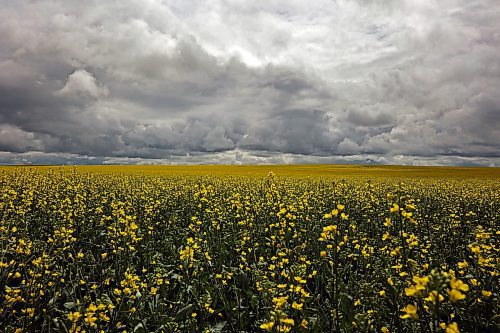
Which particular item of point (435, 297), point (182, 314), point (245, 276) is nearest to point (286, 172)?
point (245, 276)

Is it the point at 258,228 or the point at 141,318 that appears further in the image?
the point at 258,228

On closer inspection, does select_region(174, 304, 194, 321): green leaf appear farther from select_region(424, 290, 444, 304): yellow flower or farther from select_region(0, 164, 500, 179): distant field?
select_region(0, 164, 500, 179): distant field

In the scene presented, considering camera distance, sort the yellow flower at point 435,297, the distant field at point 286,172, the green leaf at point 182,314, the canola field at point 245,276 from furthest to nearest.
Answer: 1. the distant field at point 286,172
2. the green leaf at point 182,314
3. the canola field at point 245,276
4. the yellow flower at point 435,297

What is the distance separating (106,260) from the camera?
723cm

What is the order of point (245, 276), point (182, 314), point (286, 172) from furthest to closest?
point (286, 172), point (245, 276), point (182, 314)

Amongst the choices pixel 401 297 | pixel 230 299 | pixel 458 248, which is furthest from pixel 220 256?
pixel 458 248

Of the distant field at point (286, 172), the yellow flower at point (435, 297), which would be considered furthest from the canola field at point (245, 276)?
the distant field at point (286, 172)

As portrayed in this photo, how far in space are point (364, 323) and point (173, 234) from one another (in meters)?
6.92

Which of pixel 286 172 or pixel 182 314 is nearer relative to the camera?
pixel 182 314

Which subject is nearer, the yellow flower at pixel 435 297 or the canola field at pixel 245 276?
the yellow flower at pixel 435 297

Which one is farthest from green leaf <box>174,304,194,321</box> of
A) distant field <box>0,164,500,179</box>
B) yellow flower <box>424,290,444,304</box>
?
distant field <box>0,164,500,179</box>

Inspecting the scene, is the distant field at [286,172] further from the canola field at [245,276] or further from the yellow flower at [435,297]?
the yellow flower at [435,297]

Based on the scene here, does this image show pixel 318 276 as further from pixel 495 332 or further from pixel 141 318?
pixel 141 318

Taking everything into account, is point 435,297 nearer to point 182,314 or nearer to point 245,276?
point 182,314
